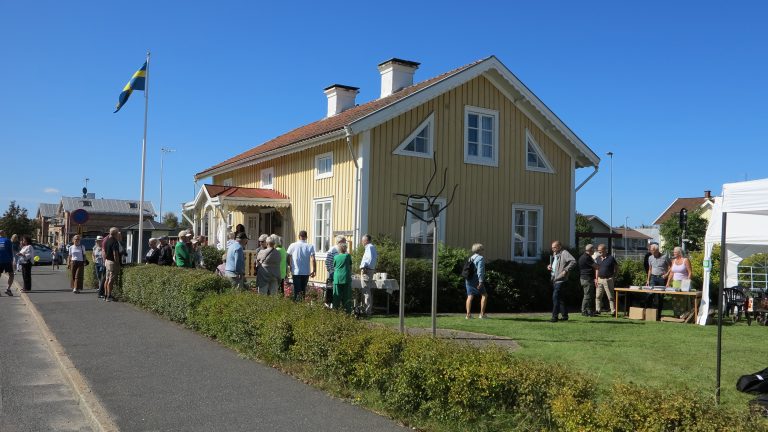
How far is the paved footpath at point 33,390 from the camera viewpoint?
632 centimetres

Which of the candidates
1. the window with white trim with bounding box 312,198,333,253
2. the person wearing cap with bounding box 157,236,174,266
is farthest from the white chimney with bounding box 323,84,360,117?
the person wearing cap with bounding box 157,236,174,266

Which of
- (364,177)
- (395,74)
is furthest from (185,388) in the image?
(395,74)

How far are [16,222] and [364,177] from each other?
189 feet

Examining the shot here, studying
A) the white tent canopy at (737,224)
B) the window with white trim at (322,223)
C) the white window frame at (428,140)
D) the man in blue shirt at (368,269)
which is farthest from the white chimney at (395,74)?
the white tent canopy at (737,224)

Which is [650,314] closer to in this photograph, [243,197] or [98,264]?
[243,197]

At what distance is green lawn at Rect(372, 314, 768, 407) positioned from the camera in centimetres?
803

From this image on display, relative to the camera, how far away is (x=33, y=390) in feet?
24.7

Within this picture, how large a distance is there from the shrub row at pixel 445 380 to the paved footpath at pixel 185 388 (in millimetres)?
279

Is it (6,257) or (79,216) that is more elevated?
Answer: (79,216)

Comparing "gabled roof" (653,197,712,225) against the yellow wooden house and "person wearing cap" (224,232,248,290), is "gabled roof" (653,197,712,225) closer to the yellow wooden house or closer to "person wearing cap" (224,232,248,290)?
the yellow wooden house

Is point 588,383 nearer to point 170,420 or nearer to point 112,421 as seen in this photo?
point 170,420

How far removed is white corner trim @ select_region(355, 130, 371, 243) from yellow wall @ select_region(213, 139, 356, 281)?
0.37 metres

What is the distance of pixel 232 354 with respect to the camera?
9.33 metres

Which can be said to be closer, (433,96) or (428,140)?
(433,96)
